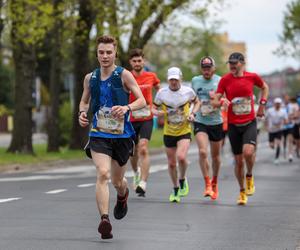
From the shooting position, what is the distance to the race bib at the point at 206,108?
14.7 meters

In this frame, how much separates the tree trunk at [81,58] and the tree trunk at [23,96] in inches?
107

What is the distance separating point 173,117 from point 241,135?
1.05m

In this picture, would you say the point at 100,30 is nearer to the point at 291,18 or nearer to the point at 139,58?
the point at 139,58

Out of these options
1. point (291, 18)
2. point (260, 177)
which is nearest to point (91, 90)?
point (260, 177)

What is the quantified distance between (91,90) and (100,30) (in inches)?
878

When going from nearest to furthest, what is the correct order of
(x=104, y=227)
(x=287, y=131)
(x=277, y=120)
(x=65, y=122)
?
(x=104, y=227) < (x=277, y=120) < (x=287, y=131) < (x=65, y=122)

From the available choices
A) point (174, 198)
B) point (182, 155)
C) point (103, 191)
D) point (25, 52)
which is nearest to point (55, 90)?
point (25, 52)

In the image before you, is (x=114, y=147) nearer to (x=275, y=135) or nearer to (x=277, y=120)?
(x=277, y=120)

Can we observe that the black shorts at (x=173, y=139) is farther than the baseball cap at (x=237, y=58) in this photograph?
Yes

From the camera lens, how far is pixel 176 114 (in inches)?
559

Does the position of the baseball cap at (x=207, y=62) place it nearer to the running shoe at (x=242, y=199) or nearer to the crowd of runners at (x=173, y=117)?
the crowd of runners at (x=173, y=117)

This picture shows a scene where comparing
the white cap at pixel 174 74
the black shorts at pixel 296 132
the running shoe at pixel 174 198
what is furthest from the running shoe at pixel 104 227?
the black shorts at pixel 296 132

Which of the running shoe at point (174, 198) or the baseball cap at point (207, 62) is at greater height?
the baseball cap at point (207, 62)

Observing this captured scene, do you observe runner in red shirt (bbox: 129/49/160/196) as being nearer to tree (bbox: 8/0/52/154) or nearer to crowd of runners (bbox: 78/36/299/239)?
crowd of runners (bbox: 78/36/299/239)
